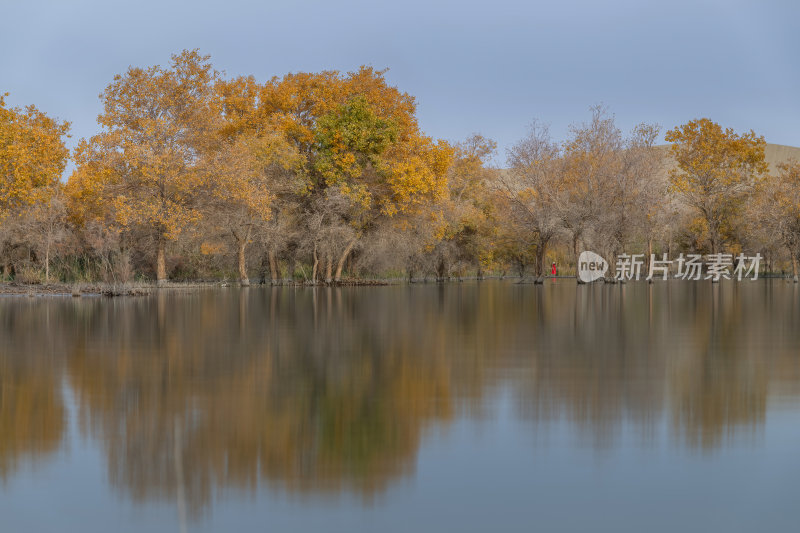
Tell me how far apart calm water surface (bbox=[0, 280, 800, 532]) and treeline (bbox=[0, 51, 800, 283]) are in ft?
68.2

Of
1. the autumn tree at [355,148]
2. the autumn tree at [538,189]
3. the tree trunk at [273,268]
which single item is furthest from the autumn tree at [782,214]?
the tree trunk at [273,268]

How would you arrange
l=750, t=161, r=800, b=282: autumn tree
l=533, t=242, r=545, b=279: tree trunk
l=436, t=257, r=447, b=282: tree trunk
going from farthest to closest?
1. l=436, t=257, r=447, b=282: tree trunk
2. l=750, t=161, r=800, b=282: autumn tree
3. l=533, t=242, r=545, b=279: tree trunk

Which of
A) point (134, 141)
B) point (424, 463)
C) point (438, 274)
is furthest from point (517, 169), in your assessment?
point (424, 463)

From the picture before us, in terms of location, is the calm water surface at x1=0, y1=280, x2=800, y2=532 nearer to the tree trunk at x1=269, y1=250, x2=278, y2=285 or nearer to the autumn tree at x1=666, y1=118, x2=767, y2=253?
the tree trunk at x1=269, y1=250, x2=278, y2=285

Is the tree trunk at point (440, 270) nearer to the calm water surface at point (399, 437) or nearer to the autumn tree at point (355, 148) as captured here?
the autumn tree at point (355, 148)

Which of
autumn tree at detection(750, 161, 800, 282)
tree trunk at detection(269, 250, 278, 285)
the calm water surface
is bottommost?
the calm water surface

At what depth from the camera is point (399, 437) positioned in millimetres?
4555

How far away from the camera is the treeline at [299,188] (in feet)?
96.2

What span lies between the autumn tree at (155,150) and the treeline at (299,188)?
0.08 m

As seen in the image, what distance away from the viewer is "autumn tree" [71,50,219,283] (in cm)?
2816

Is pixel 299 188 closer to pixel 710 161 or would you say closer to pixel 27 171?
pixel 27 171

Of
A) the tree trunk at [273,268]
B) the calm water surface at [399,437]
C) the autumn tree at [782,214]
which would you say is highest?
the autumn tree at [782,214]

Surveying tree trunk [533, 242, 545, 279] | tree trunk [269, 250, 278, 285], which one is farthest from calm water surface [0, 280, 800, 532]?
tree trunk [533, 242, 545, 279]

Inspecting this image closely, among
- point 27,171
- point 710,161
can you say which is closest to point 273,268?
point 27,171
